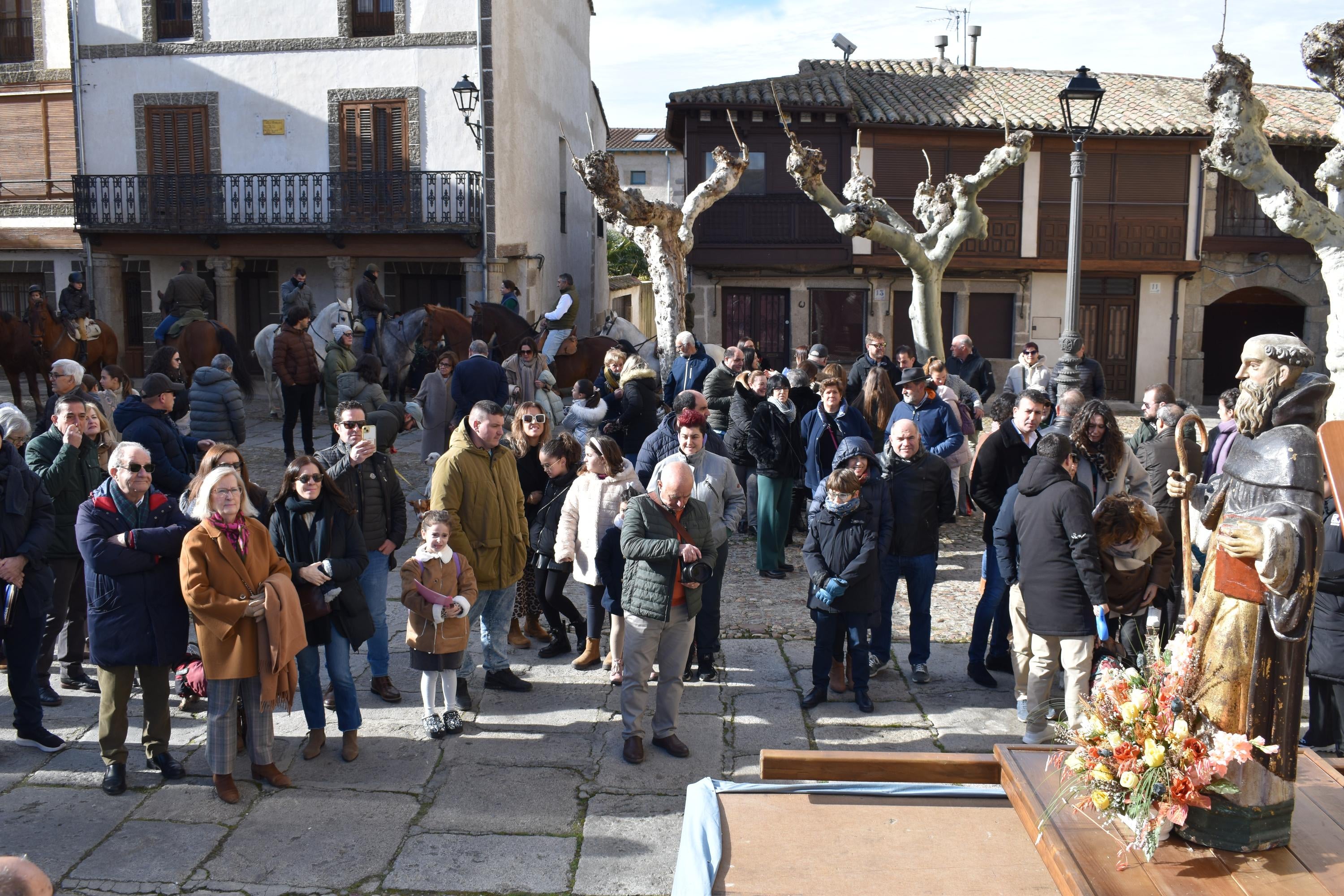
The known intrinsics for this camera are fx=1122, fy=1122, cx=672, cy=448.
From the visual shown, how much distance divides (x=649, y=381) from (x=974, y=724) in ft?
14.6

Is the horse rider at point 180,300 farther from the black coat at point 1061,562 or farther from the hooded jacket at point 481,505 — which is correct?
the black coat at point 1061,562

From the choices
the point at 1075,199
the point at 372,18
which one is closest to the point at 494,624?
the point at 1075,199

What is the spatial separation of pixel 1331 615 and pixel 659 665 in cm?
336

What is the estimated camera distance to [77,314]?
54.0 ft

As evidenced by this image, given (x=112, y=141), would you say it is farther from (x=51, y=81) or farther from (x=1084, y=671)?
(x=1084, y=671)

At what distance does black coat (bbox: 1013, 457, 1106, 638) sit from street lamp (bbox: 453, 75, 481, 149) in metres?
14.8

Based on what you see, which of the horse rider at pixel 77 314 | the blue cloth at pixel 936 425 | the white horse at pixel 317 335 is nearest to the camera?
the blue cloth at pixel 936 425

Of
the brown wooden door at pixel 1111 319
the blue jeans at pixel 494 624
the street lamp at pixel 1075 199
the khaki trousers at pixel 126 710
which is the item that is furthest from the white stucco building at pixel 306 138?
the khaki trousers at pixel 126 710

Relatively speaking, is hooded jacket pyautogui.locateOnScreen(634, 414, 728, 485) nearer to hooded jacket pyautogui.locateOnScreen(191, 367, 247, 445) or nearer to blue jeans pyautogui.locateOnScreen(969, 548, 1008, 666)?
blue jeans pyautogui.locateOnScreen(969, 548, 1008, 666)

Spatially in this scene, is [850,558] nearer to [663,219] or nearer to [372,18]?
[663,219]

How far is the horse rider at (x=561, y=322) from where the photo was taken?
16.5 m

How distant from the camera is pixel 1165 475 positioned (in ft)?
24.7

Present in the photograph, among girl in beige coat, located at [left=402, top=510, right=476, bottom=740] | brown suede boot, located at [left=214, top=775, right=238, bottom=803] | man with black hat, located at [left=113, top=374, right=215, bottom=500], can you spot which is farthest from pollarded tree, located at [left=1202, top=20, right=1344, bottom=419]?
brown suede boot, located at [left=214, top=775, right=238, bottom=803]

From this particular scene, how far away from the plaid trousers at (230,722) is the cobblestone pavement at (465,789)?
8.4 inches
